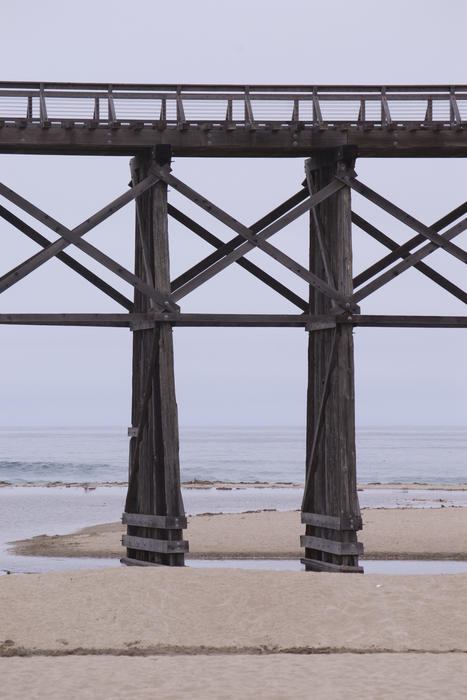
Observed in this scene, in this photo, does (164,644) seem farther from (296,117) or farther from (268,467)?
(268,467)

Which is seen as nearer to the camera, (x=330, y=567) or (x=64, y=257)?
(x=330, y=567)

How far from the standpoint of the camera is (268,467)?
279 feet

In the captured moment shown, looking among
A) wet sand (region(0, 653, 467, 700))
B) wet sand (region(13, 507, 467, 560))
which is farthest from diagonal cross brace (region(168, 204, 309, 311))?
wet sand (region(13, 507, 467, 560))

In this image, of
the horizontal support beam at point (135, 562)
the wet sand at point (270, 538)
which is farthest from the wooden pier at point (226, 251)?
the wet sand at point (270, 538)

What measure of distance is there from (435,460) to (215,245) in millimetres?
82900

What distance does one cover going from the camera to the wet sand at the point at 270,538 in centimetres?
2753

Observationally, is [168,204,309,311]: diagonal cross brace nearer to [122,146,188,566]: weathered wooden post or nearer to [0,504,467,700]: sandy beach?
[122,146,188,566]: weathered wooden post

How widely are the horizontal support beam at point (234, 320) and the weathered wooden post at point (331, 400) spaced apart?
0.25 metres

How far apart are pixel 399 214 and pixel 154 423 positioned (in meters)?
5.44

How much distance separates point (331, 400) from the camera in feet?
64.4

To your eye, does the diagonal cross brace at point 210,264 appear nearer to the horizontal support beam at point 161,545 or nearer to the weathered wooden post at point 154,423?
the weathered wooden post at point 154,423

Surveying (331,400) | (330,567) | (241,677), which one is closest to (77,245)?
(331,400)

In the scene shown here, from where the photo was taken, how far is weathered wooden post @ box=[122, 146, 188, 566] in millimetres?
18953

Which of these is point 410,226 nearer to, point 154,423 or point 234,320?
point 234,320
